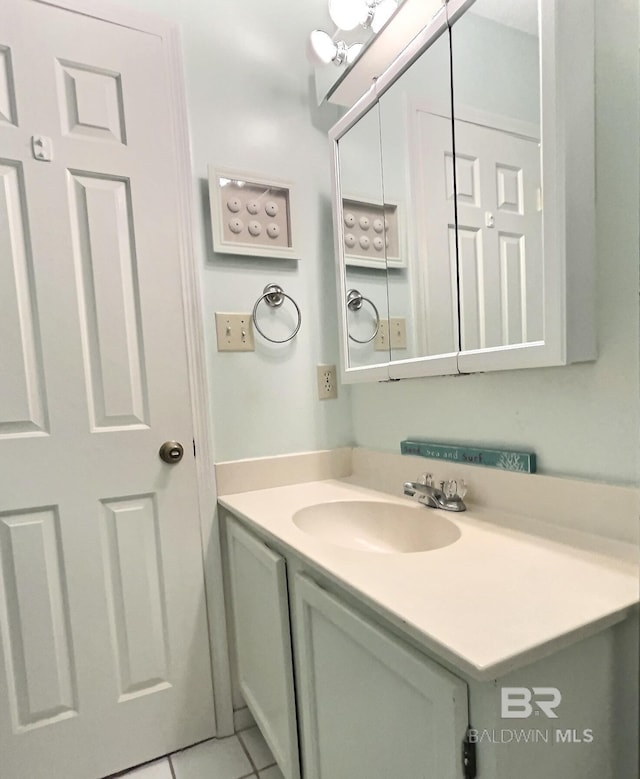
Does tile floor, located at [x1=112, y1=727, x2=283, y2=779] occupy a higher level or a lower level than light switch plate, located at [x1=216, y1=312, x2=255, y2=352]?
lower

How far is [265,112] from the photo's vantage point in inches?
52.9

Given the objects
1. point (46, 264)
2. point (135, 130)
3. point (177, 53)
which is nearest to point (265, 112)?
point (177, 53)

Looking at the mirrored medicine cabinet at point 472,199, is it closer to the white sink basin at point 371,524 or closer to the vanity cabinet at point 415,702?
the white sink basin at point 371,524

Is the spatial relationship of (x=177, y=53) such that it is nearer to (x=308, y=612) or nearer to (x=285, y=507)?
(x=285, y=507)

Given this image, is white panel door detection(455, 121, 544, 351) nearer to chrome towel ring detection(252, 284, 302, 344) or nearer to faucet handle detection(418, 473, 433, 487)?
faucet handle detection(418, 473, 433, 487)

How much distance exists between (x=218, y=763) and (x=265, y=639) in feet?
1.68

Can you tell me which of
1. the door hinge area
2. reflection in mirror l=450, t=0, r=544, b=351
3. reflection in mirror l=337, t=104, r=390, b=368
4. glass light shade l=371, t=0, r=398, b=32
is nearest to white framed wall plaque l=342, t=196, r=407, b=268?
reflection in mirror l=337, t=104, r=390, b=368

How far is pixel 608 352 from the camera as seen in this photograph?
73cm

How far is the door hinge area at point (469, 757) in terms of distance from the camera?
0.49 metres

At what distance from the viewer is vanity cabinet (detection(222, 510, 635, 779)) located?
49cm

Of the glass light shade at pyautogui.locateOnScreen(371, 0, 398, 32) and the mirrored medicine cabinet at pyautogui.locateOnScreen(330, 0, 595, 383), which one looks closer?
the mirrored medicine cabinet at pyautogui.locateOnScreen(330, 0, 595, 383)

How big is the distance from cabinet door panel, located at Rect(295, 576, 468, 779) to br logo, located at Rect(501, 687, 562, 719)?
1.9 inches

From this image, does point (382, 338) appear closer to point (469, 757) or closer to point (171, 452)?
point (171, 452)

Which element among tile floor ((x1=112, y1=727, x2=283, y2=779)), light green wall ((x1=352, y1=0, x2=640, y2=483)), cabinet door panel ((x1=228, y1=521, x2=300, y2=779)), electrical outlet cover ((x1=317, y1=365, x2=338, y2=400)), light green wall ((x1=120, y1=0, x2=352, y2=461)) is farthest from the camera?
electrical outlet cover ((x1=317, y1=365, x2=338, y2=400))
